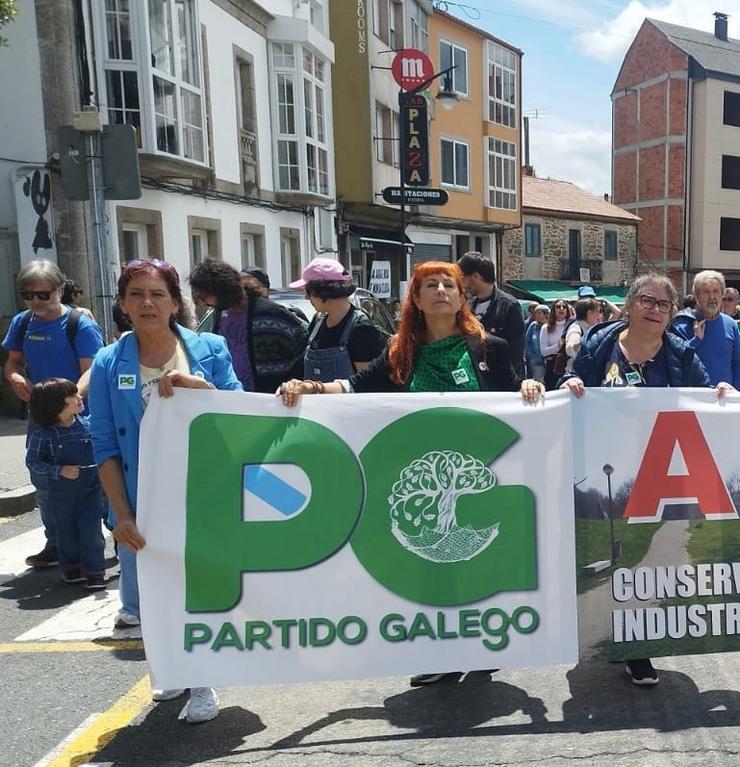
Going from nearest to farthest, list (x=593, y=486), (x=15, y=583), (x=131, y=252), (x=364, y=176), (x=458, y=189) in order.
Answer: (x=593, y=486) → (x=15, y=583) → (x=131, y=252) → (x=364, y=176) → (x=458, y=189)

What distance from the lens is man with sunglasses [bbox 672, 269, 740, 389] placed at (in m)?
5.03

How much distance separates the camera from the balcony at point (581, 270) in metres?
34.9

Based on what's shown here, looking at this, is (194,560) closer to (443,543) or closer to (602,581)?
(443,543)

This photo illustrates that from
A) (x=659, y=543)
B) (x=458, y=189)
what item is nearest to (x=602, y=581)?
(x=659, y=543)

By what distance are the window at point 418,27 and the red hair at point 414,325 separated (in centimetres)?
2315

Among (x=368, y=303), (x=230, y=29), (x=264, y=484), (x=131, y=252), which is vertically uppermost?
(x=230, y=29)

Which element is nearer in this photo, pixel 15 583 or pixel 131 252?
pixel 15 583

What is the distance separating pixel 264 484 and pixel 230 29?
598 inches

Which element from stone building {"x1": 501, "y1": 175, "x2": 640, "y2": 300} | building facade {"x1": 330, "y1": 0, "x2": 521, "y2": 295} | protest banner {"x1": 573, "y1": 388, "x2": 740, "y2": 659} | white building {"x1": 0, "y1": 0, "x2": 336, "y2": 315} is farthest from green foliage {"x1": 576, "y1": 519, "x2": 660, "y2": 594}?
stone building {"x1": 501, "y1": 175, "x2": 640, "y2": 300}

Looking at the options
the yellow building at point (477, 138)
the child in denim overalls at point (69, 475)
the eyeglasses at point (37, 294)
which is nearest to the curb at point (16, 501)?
the child in denim overalls at point (69, 475)

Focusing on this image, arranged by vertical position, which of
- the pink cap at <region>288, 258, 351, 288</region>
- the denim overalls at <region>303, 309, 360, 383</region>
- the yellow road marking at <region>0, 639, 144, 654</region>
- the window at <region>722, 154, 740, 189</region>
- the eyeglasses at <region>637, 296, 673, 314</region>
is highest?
the window at <region>722, 154, 740, 189</region>

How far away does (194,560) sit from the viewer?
3.05 metres

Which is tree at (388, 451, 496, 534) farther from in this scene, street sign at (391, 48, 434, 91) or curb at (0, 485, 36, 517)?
street sign at (391, 48, 434, 91)

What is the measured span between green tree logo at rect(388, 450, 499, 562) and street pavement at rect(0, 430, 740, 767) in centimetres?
70
